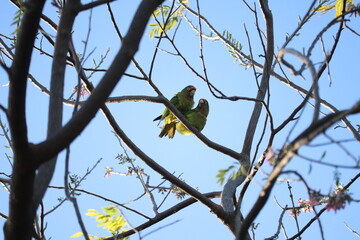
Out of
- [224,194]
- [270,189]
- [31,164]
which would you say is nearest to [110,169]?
[224,194]

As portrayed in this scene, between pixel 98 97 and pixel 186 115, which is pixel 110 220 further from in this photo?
pixel 186 115

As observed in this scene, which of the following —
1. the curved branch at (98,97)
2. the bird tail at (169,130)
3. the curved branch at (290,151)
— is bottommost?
the curved branch at (290,151)

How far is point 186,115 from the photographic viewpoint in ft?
21.9

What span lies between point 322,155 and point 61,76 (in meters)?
1.03

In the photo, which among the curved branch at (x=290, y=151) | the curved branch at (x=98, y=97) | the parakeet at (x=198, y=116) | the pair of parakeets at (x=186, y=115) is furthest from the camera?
the parakeet at (x=198, y=116)

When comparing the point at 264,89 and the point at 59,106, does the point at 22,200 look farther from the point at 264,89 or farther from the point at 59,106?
the point at 264,89

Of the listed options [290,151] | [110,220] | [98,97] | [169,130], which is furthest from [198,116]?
[290,151]

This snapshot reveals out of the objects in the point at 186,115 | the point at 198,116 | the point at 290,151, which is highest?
the point at 186,115

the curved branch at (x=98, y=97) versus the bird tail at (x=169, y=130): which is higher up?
the bird tail at (x=169, y=130)

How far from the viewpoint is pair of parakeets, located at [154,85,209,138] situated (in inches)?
241

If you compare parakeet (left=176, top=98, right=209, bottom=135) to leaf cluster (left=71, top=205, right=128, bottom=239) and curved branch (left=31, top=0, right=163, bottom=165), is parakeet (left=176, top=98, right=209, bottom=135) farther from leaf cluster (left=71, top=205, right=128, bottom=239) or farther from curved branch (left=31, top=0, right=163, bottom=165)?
curved branch (left=31, top=0, right=163, bottom=165)

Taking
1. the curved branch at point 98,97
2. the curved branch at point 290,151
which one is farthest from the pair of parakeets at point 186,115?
the curved branch at point 290,151

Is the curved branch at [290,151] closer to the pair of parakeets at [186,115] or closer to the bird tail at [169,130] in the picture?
the pair of parakeets at [186,115]

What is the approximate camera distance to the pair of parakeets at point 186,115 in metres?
6.11
